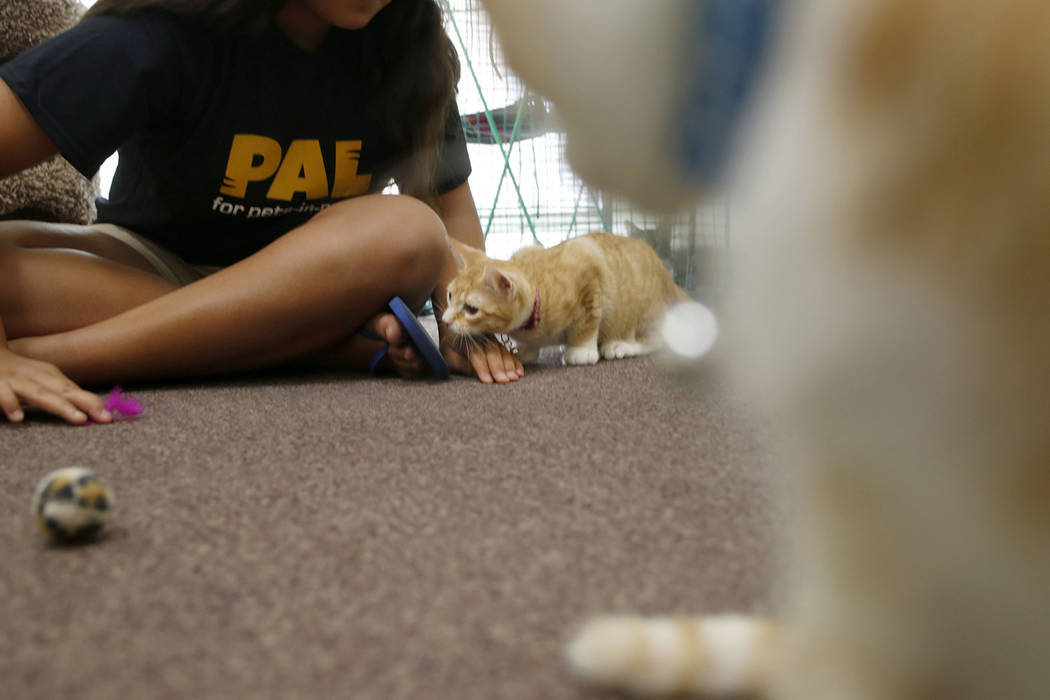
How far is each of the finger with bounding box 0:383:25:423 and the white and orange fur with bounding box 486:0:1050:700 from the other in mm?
776

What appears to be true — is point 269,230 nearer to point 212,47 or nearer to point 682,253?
point 212,47

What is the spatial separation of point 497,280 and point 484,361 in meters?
0.15

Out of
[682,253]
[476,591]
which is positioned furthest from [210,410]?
[682,253]

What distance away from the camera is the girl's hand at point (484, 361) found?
3.43ft

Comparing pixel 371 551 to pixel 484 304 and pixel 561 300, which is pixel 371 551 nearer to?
pixel 484 304

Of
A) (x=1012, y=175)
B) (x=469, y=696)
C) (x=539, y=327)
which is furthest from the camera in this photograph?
(x=539, y=327)

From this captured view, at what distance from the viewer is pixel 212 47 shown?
3.04 ft

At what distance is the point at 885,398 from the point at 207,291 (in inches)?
34.4

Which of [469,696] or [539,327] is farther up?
[469,696]

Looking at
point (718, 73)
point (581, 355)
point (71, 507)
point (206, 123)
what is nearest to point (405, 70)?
point (206, 123)

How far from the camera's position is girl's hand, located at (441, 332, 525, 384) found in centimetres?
105

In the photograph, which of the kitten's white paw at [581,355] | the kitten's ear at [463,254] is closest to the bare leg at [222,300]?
the kitten's ear at [463,254]

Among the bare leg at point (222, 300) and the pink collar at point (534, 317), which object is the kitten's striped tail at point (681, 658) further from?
the pink collar at point (534, 317)

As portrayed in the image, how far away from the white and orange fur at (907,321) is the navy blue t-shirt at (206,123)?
83 centimetres
